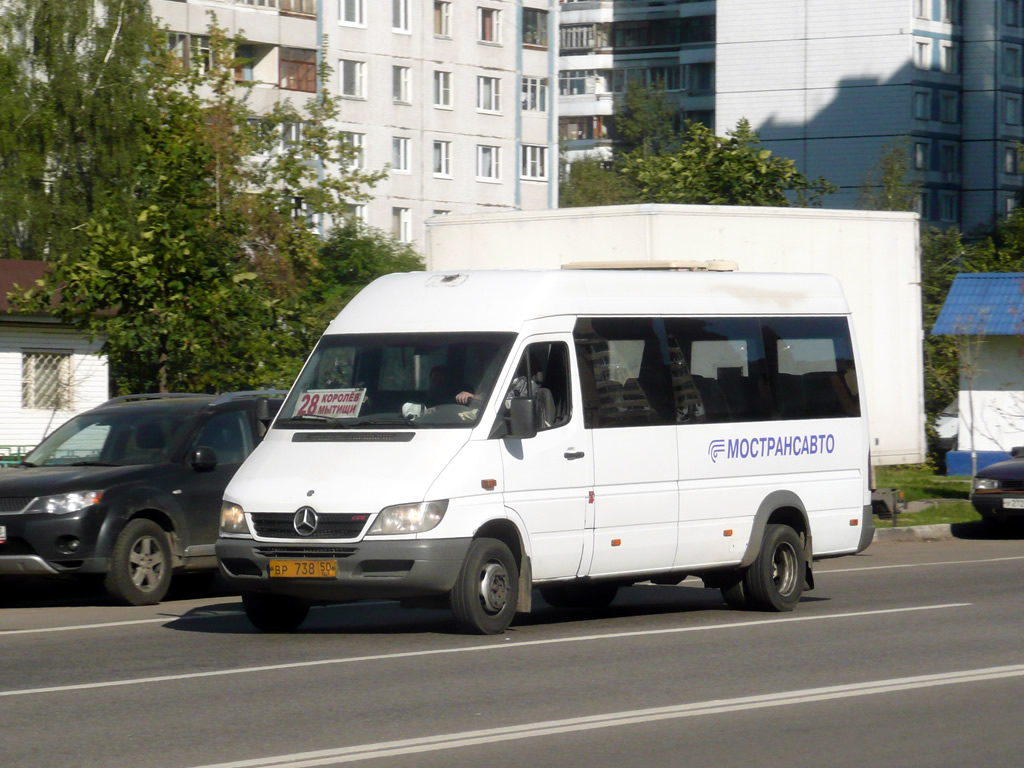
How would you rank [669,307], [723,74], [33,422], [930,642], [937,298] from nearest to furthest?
[930,642]
[669,307]
[33,422]
[937,298]
[723,74]

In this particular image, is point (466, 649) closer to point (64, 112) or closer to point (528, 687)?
point (528, 687)

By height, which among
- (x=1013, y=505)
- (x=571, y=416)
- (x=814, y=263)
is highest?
(x=814, y=263)

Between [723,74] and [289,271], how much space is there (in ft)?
211

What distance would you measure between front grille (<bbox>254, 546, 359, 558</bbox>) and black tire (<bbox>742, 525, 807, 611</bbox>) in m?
3.85

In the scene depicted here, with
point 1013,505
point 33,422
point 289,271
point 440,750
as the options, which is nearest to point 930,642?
point 440,750

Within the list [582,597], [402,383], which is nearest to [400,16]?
[582,597]

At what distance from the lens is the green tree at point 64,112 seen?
58156 millimetres

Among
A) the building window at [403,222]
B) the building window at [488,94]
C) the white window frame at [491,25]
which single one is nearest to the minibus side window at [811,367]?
the building window at [403,222]

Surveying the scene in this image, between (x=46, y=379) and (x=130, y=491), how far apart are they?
19.9m

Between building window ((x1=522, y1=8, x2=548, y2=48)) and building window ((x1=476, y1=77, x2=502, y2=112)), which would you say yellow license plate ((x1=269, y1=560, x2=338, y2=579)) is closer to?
building window ((x1=476, y1=77, x2=502, y2=112))

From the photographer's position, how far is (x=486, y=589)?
37.5ft

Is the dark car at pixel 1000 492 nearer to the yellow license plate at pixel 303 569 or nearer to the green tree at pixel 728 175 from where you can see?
the yellow license plate at pixel 303 569

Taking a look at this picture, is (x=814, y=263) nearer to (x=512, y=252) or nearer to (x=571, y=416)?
(x=512, y=252)

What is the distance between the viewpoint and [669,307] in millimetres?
13281
